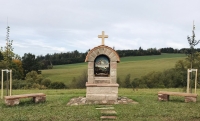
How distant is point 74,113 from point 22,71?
127ft

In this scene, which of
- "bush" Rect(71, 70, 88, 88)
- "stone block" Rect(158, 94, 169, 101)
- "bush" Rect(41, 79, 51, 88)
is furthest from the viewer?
"bush" Rect(71, 70, 88, 88)

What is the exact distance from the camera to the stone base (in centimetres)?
1170

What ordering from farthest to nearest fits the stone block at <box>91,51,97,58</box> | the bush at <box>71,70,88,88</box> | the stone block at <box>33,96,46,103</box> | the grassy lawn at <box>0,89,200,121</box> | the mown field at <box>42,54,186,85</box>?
the mown field at <box>42,54,186,85</box>, the bush at <box>71,70,88,88</box>, the stone block at <box>91,51,97,58</box>, the stone block at <box>33,96,46,103</box>, the grassy lawn at <box>0,89,200,121</box>

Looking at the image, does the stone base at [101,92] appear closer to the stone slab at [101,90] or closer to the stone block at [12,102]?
the stone slab at [101,90]

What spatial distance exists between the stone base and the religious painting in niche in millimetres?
745

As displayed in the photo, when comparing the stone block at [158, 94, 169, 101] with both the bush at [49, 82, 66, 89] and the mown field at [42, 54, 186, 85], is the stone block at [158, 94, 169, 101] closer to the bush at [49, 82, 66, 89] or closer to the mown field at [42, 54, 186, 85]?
the bush at [49, 82, 66, 89]

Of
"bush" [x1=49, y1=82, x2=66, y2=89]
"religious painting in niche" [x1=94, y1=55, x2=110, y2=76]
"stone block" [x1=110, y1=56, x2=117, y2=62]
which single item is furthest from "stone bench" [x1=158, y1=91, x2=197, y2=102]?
"bush" [x1=49, y1=82, x2=66, y2=89]

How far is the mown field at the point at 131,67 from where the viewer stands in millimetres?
43941

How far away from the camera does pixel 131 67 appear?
158 ft

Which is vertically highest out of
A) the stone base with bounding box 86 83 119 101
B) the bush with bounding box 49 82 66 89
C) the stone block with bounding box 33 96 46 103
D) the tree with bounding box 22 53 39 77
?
the tree with bounding box 22 53 39 77

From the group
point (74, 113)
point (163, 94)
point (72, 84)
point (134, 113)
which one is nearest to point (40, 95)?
point (74, 113)

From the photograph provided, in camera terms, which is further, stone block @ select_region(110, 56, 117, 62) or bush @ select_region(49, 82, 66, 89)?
bush @ select_region(49, 82, 66, 89)

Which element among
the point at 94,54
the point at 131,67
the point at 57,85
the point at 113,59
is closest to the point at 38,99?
the point at 94,54

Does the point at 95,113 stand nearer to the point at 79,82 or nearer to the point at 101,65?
the point at 101,65
